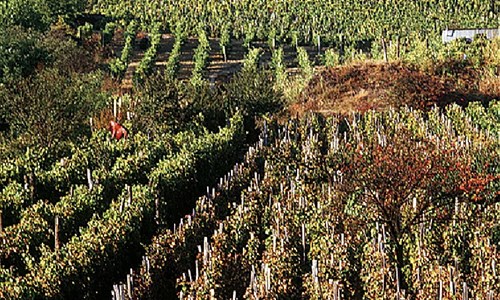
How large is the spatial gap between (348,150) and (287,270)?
17.9ft

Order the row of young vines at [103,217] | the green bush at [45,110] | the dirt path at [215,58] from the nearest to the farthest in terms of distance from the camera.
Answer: the row of young vines at [103,217] → the green bush at [45,110] → the dirt path at [215,58]

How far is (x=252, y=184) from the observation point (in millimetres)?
17922

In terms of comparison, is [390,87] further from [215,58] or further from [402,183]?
[215,58]

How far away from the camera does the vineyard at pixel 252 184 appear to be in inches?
496

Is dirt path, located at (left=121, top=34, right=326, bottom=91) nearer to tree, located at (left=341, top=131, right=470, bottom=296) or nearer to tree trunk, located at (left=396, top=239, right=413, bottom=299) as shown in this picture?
tree, located at (left=341, top=131, right=470, bottom=296)

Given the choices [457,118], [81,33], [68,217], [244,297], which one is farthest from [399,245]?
[81,33]

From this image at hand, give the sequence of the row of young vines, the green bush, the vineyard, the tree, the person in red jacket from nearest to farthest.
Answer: the vineyard < the row of young vines < the tree < the green bush < the person in red jacket

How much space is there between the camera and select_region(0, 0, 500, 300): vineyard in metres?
12.6

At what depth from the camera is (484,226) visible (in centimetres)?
1416

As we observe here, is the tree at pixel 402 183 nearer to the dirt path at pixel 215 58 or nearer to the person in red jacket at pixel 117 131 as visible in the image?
the person in red jacket at pixel 117 131

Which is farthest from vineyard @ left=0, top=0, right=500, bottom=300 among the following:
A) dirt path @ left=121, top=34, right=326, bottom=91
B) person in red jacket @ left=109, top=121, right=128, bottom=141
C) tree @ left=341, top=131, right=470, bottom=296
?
dirt path @ left=121, top=34, right=326, bottom=91

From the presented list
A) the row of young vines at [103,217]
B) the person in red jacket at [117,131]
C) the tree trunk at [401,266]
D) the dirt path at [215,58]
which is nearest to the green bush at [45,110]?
the person in red jacket at [117,131]

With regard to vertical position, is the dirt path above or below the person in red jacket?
below

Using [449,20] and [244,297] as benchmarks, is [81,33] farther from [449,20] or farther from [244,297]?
[244,297]
